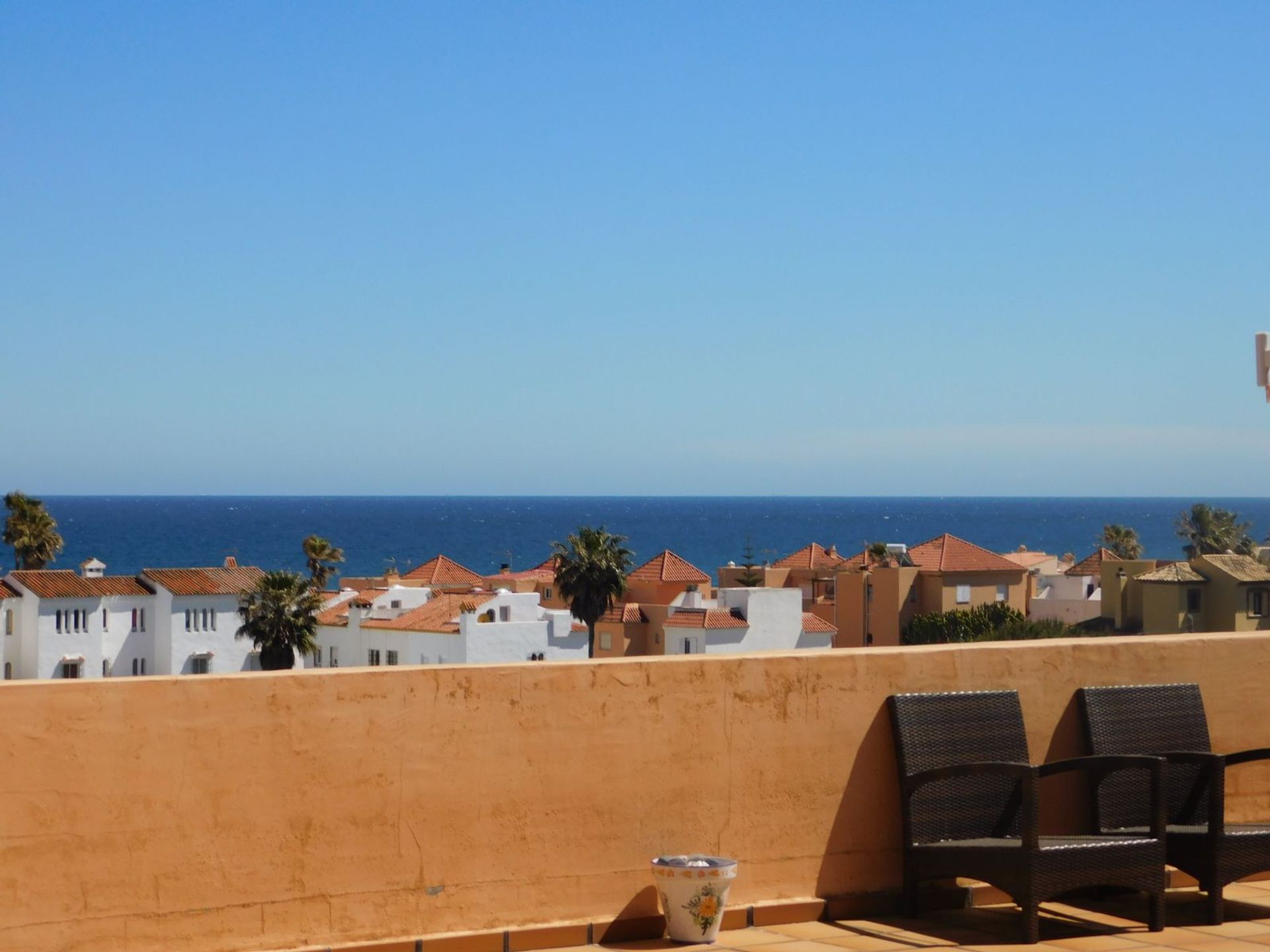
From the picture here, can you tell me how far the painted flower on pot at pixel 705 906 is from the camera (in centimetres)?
575

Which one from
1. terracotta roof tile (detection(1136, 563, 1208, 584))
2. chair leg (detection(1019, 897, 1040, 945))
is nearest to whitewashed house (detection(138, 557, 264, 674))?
terracotta roof tile (detection(1136, 563, 1208, 584))

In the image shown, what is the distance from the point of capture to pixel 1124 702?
6.62 m

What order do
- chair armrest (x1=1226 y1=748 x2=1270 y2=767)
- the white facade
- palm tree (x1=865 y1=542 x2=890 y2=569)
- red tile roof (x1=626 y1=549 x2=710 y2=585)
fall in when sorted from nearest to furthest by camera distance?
chair armrest (x1=1226 y1=748 x2=1270 y2=767), red tile roof (x1=626 y1=549 x2=710 y2=585), the white facade, palm tree (x1=865 y1=542 x2=890 y2=569)

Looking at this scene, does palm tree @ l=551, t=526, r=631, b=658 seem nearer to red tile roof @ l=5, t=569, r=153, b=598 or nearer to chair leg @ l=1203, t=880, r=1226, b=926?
red tile roof @ l=5, t=569, r=153, b=598

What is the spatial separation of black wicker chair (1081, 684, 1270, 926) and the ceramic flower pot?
5.89 ft

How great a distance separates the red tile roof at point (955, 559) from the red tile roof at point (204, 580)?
33.8 m

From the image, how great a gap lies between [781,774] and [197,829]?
2.27 metres

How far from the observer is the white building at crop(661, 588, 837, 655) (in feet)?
214

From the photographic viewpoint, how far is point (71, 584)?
227 feet

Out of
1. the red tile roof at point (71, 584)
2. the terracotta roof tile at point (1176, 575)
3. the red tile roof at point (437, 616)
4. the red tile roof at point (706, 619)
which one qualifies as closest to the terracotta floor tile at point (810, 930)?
the red tile roof at point (437, 616)

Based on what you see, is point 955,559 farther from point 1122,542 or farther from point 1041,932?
point 1041,932

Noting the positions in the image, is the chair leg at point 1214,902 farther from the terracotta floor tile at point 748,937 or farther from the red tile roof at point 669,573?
the red tile roof at point 669,573

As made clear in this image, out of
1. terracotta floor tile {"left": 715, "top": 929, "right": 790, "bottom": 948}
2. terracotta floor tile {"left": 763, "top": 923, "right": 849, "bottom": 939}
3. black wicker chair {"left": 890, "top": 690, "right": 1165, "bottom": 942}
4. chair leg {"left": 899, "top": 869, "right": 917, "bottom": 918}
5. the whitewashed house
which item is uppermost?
black wicker chair {"left": 890, "top": 690, "right": 1165, "bottom": 942}

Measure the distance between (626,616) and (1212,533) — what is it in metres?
55.8
